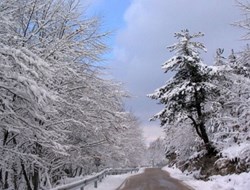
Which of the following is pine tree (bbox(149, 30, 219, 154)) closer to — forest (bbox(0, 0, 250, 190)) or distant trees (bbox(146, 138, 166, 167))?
forest (bbox(0, 0, 250, 190))

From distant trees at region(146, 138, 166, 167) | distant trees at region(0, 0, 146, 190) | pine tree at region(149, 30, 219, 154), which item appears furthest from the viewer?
distant trees at region(146, 138, 166, 167)

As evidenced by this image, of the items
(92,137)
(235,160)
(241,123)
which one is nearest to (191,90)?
(235,160)

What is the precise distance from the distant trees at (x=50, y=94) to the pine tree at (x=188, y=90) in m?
9.01

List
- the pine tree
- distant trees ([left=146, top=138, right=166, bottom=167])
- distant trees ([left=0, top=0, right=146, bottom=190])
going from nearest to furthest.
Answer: distant trees ([left=0, top=0, right=146, bottom=190]) < the pine tree < distant trees ([left=146, top=138, right=166, bottom=167])

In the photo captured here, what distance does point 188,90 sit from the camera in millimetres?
26844

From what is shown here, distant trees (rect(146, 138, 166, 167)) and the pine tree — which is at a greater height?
distant trees (rect(146, 138, 166, 167))

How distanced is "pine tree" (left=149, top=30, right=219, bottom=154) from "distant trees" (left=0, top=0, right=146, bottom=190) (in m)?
9.01

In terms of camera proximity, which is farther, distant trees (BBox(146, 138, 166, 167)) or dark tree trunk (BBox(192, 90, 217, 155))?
distant trees (BBox(146, 138, 166, 167))

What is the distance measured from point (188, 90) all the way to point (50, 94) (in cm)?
1932

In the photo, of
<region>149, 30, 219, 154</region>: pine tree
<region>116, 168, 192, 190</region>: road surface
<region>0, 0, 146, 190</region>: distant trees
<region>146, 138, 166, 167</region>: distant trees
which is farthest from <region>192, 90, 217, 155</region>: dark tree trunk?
<region>146, 138, 166, 167</region>: distant trees

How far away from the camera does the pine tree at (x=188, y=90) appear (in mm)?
27266

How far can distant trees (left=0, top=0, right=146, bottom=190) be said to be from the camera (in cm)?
875

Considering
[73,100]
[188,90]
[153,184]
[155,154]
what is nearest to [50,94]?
[73,100]

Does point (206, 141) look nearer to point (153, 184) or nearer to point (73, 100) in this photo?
point (153, 184)
